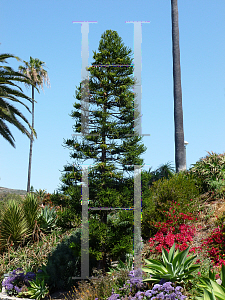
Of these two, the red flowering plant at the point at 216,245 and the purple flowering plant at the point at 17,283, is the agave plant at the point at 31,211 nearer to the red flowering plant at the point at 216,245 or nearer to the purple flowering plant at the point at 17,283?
the purple flowering plant at the point at 17,283

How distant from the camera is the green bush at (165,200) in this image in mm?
9375

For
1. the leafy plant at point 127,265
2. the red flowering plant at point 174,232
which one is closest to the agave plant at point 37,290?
the leafy plant at point 127,265

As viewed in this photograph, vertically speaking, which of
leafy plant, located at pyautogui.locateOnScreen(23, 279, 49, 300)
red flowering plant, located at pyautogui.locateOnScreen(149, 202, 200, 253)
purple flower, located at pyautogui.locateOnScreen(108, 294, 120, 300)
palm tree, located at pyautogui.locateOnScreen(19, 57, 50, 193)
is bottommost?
leafy plant, located at pyautogui.locateOnScreen(23, 279, 49, 300)

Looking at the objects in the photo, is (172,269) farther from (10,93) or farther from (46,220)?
(10,93)

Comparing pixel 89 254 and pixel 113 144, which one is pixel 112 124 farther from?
pixel 89 254

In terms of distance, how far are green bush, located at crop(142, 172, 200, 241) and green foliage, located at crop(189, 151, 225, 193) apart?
77 cm

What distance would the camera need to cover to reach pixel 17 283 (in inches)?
310

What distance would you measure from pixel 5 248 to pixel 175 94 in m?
11.2

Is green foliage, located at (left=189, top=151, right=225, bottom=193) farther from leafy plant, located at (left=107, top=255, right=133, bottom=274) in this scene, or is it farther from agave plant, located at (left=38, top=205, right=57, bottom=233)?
agave plant, located at (left=38, top=205, right=57, bottom=233)

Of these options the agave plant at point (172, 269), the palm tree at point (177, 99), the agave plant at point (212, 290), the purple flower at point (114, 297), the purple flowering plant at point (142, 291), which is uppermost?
the palm tree at point (177, 99)

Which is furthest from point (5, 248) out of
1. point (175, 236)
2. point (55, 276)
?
point (175, 236)

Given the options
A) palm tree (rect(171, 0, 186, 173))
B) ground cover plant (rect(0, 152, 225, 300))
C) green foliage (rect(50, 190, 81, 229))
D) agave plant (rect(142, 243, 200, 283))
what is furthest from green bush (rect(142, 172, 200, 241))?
palm tree (rect(171, 0, 186, 173))

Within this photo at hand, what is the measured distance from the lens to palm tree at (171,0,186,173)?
49.3ft

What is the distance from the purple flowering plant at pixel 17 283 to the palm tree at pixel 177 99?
9.19 m
